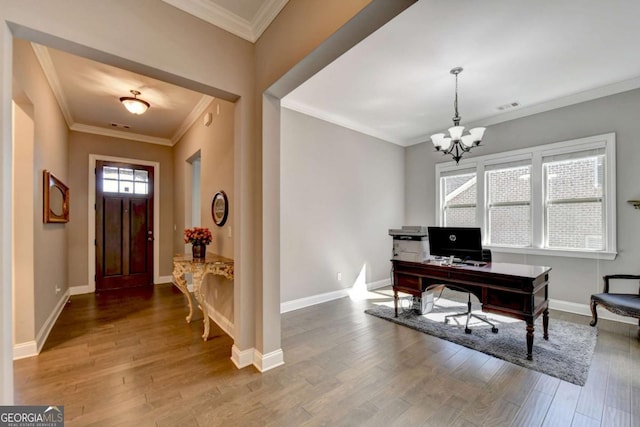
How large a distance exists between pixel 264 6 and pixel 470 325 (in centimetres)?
403

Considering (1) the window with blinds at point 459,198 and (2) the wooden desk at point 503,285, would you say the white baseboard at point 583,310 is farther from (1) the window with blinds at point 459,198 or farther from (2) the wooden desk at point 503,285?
(1) the window with blinds at point 459,198

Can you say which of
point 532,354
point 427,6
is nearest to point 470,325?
point 532,354

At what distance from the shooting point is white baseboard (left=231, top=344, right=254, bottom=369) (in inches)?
94.0

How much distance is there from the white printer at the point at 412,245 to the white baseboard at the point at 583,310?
226 centimetres

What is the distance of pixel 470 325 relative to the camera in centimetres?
332

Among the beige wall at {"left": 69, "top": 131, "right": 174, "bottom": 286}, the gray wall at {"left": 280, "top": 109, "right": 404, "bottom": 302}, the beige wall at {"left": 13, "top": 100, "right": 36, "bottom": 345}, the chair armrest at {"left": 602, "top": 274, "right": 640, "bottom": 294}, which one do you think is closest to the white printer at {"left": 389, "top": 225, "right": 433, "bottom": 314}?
the gray wall at {"left": 280, "top": 109, "right": 404, "bottom": 302}

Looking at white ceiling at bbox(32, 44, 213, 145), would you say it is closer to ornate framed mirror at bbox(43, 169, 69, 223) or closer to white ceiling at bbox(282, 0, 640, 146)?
ornate framed mirror at bbox(43, 169, 69, 223)

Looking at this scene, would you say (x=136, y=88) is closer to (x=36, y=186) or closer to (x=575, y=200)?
(x=36, y=186)

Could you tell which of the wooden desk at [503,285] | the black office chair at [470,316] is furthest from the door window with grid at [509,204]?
the wooden desk at [503,285]

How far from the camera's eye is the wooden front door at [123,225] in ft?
16.4

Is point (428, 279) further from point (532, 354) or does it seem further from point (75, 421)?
point (75, 421)

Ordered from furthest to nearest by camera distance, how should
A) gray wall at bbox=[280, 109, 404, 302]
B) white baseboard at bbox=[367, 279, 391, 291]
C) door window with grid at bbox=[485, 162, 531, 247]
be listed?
white baseboard at bbox=[367, 279, 391, 291] → door window with grid at bbox=[485, 162, 531, 247] → gray wall at bbox=[280, 109, 404, 302]

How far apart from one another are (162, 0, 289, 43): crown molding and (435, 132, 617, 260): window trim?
4123mm

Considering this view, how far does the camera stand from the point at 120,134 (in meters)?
5.12
